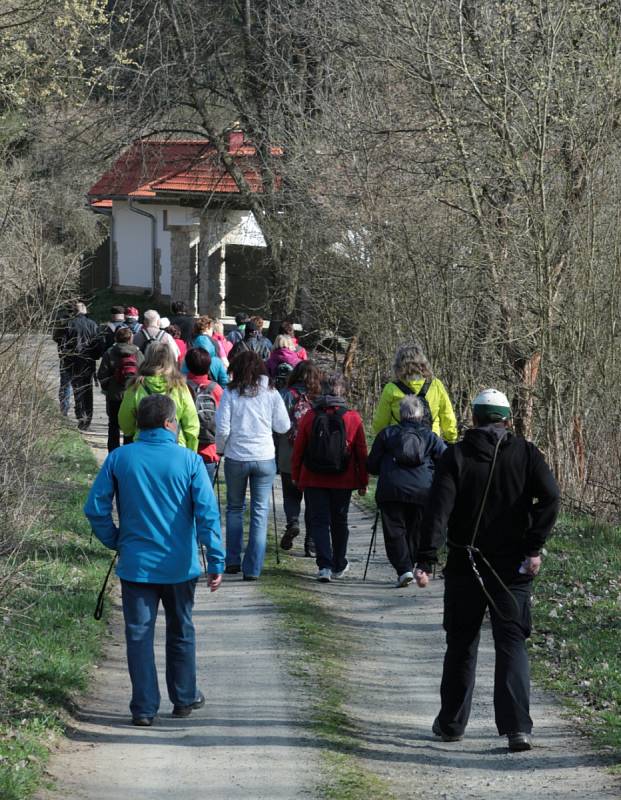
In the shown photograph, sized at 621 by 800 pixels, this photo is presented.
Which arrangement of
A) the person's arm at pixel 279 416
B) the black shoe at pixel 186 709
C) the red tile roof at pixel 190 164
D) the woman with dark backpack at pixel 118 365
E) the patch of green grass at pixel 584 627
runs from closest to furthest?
the black shoe at pixel 186 709, the patch of green grass at pixel 584 627, the person's arm at pixel 279 416, the woman with dark backpack at pixel 118 365, the red tile roof at pixel 190 164

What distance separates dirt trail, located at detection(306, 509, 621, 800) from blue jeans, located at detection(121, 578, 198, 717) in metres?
1.05

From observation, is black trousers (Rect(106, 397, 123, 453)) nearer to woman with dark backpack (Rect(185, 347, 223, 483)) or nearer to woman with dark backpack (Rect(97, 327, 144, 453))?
woman with dark backpack (Rect(97, 327, 144, 453))

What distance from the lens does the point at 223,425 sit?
34.6ft

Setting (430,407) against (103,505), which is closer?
(103,505)

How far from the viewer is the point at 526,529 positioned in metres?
6.56

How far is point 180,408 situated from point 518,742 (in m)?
4.34

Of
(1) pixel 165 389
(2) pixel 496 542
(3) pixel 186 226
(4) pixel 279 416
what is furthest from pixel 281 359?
(3) pixel 186 226

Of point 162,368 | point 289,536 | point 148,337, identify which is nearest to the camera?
point 162,368

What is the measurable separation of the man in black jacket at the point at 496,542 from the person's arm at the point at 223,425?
13.7ft

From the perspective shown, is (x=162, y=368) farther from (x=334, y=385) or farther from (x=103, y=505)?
(x=103, y=505)

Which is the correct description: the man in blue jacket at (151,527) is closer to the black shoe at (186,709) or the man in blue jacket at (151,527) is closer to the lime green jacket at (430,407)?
the black shoe at (186,709)

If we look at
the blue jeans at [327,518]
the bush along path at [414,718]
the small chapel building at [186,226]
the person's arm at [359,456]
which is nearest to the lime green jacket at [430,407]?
the person's arm at [359,456]

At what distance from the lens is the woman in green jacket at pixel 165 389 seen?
9805 mm

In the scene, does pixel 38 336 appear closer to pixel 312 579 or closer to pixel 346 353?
pixel 312 579
